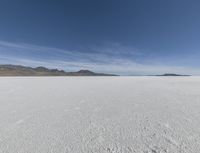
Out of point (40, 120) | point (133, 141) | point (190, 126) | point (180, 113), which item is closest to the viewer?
point (133, 141)

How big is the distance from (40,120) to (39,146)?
1.06 metres

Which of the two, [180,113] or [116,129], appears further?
[180,113]

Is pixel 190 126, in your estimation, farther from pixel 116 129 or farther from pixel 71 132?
pixel 71 132

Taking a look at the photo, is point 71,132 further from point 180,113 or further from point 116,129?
point 180,113

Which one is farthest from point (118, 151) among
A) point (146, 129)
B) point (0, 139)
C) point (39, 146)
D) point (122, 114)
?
point (0, 139)

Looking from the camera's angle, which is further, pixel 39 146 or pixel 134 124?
pixel 134 124

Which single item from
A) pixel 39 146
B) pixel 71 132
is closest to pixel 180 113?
pixel 71 132

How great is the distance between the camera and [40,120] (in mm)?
2857

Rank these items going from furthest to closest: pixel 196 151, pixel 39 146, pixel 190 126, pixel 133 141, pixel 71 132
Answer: pixel 190 126 → pixel 71 132 → pixel 133 141 → pixel 39 146 → pixel 196 151

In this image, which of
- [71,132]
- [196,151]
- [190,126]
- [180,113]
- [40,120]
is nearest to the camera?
[196,151]

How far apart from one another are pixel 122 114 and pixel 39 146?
1984 millimetres

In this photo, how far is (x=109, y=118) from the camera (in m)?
3.03

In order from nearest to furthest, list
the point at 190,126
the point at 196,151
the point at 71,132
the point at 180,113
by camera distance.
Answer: the point at 196,151 → the point at 71,132 → the point at 190,126 → the point at 180,113

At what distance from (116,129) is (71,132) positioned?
0.80m
